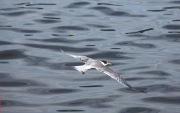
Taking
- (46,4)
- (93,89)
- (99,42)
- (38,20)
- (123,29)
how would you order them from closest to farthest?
(93,89) → (99,42) → (123,29) → (38,20) → (46,4)

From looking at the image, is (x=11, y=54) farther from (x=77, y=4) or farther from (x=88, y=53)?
(x=77, y=4)

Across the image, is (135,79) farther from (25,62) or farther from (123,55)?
(25,62)

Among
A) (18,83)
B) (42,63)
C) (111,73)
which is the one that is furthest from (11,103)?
(42,63)

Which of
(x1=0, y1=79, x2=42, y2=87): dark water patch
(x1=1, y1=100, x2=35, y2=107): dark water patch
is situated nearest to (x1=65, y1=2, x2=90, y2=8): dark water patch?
(x1=0, y1=79, x2=42, y2=87): dark water patch

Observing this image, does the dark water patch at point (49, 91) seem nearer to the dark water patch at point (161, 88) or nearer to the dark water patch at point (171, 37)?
the dark water patch at point (161, 88)

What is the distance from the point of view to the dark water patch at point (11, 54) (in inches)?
531

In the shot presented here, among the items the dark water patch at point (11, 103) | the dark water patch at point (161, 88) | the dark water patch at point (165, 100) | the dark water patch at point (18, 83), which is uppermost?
the dark water patch at point (11, 103)

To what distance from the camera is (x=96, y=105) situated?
1057 centimetres

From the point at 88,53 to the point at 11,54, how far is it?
5.88ft

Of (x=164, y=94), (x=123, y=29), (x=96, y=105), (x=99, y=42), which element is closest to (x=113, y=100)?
(x=96, y=105)

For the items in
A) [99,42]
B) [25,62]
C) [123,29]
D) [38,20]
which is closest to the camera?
Answer: [25,62]

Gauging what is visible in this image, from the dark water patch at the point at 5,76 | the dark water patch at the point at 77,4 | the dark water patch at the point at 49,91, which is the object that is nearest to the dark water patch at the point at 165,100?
the dark water patch at the point at 49,91

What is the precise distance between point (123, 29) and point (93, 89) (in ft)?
15.9

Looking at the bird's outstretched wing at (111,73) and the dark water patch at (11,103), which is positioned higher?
the bird's outstretched wing at (111,73)
